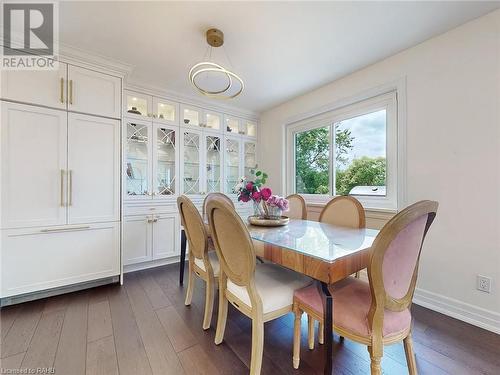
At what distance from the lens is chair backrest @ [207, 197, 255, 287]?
1.10 meters

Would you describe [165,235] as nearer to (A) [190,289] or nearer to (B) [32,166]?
(A) [190,289]

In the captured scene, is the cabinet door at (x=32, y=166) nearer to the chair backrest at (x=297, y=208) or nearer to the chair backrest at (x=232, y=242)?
the chair backrest at (x=232, y=242)

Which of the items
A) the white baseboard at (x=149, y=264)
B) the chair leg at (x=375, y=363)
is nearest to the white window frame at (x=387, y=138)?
the chair leg at (x=375, y=363)

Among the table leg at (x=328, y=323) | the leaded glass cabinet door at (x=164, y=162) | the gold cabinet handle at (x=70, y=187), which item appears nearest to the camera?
the table leg at (x=328, y=323)

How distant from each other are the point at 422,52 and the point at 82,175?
3.47 meters

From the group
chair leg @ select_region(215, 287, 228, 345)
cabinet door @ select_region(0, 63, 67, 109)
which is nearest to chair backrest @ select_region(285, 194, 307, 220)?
chair leg @ select_region(215, 287, 228, 345)

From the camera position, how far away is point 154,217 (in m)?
2.85

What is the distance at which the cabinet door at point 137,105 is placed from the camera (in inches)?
108

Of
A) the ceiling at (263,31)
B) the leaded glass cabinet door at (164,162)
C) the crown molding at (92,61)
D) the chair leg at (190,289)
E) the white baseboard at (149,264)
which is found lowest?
the white baseboard at (149,264)

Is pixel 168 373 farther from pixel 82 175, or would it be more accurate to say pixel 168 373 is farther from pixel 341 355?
pixel 82 175

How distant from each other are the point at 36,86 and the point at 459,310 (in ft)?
13.6

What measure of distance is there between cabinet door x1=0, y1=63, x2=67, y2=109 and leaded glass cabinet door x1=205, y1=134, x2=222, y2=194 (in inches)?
68.3

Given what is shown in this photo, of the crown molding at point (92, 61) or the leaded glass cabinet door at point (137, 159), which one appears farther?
the leaded glass cabinet door at point (137, 159)

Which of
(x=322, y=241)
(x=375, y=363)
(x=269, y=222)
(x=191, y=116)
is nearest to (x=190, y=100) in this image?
(x=191, y=116)
